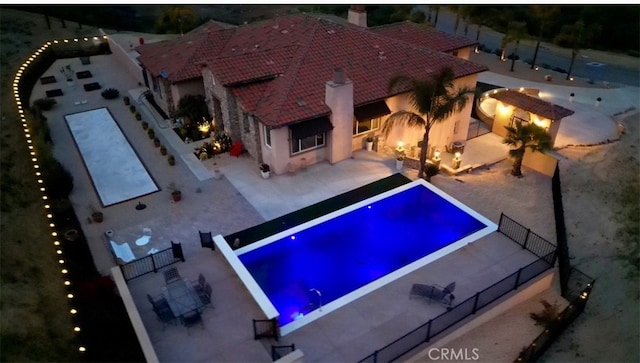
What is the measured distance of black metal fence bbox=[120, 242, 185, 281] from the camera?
16.0 meters

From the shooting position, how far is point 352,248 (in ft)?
62.1

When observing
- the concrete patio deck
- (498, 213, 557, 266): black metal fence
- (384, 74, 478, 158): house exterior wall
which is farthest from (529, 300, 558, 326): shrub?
(384, 74, 478, 158): house exterior wall

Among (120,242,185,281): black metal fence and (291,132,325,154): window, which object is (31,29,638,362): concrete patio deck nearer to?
(120,242,185,281): black metal fence

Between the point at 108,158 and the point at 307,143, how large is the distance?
439 inches

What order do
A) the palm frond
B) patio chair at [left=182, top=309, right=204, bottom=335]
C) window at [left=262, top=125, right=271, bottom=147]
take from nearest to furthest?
patio chair at [left=182, top=309, right=204, bottom=335]
the palm frond
window at [left=262, top=125, right=271, bottom=147]

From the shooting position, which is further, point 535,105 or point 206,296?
point 535,105

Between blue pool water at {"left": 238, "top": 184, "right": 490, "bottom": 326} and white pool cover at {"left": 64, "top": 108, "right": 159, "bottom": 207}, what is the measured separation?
8.98m

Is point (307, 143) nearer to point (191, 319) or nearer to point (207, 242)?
point (207, 242)

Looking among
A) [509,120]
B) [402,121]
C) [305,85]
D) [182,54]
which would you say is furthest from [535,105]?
[182,54]

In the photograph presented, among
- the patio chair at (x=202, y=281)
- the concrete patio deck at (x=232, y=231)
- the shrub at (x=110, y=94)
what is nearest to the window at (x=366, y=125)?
the concrete patio deck at (x=232, y=231)

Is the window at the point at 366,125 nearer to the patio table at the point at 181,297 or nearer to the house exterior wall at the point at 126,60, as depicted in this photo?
the patio table at the point at 181,297

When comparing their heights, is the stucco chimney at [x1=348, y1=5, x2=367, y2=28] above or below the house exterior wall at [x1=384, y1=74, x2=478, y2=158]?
above

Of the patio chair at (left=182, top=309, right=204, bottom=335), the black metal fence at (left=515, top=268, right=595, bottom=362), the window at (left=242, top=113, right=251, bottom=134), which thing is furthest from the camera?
the window at (left=242, top=113, right=251, bottom=134)

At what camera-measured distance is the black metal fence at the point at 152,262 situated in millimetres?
16016
